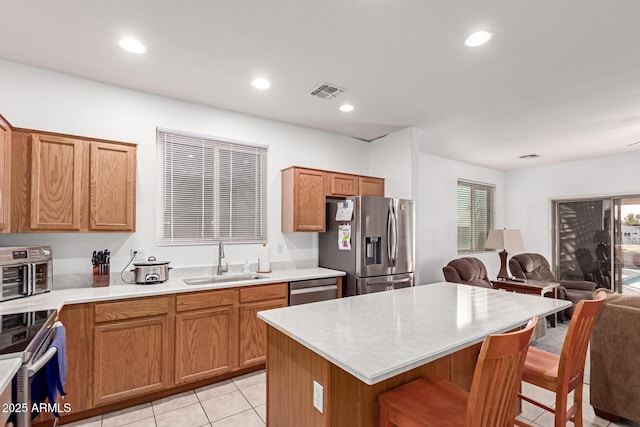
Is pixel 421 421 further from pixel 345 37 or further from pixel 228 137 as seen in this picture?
pixel 228 137

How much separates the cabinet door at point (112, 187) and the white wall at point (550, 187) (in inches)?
277

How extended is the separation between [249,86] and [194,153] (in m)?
1.01

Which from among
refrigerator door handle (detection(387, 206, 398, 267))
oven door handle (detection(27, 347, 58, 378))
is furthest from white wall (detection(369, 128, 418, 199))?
oven door handle (detection(27, 347, 58, 378))

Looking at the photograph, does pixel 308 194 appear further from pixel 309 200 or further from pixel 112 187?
pixel 112 187

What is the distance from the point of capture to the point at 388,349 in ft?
4.54

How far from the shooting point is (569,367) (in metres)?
1.70

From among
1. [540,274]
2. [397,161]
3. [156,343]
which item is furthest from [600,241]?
Answer: [156,343]

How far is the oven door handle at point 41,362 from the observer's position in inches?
54.2

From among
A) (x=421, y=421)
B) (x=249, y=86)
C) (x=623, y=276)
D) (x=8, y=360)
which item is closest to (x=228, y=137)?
(x=249, y=86)

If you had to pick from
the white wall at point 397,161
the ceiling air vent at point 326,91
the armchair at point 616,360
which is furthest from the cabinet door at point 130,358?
the armchair at point 616,360

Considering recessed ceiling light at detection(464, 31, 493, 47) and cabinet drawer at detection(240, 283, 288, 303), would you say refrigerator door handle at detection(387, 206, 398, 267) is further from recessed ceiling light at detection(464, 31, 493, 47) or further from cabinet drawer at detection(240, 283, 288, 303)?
recessed ceiling light at detection(464, 31, 493, 47)

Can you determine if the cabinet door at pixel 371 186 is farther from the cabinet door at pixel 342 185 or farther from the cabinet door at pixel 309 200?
the cabinet door at pixel 309 200

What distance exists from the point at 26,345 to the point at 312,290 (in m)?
2.39

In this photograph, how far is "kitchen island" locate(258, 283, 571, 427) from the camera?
4.44ft
